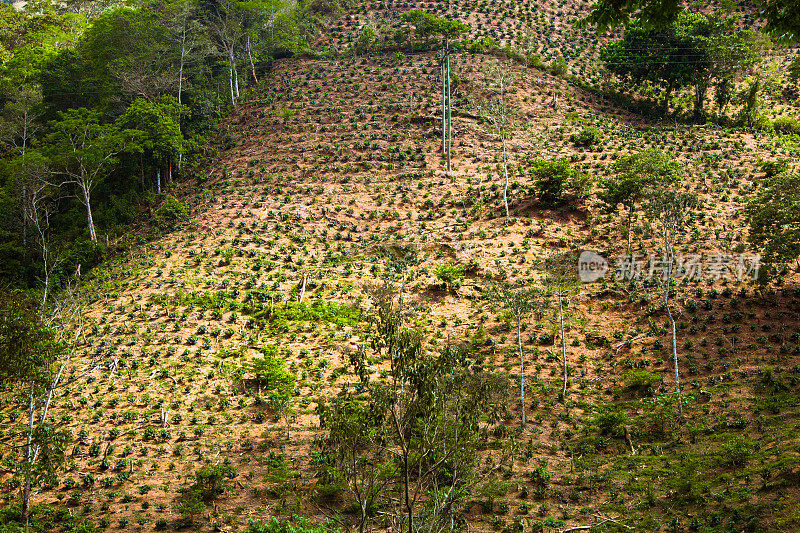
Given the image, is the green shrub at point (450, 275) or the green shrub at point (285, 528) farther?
the green shrub at point (450, 275)

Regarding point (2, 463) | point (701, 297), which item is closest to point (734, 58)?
point (701, 297)

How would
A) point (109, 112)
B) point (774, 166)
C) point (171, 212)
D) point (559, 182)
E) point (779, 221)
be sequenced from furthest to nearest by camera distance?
point (109, 112) → point (171, 212) → point (774, 166) → point (559, 182) → point (779, 221)

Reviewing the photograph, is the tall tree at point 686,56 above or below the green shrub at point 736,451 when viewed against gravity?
above

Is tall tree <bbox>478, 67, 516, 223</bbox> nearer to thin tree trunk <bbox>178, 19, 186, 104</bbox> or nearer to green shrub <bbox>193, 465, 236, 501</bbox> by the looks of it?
thin tree trunk <bbox>178, 19, 186, 104</bbox>

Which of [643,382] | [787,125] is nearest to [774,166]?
[787,125]

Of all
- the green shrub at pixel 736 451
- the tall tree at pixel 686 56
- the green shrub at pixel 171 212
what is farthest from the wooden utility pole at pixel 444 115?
the green shrub at pixel 736 451

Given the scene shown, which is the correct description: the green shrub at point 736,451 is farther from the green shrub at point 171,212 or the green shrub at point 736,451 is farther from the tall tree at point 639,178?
the green shrub at point 171,212

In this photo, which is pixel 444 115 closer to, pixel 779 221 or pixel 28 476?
pixel 779 221

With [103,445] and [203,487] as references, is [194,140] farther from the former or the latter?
[203,487]

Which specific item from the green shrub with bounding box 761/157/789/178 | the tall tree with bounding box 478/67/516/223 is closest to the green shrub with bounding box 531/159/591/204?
the tall tree with bounding box 478/67/516/223
